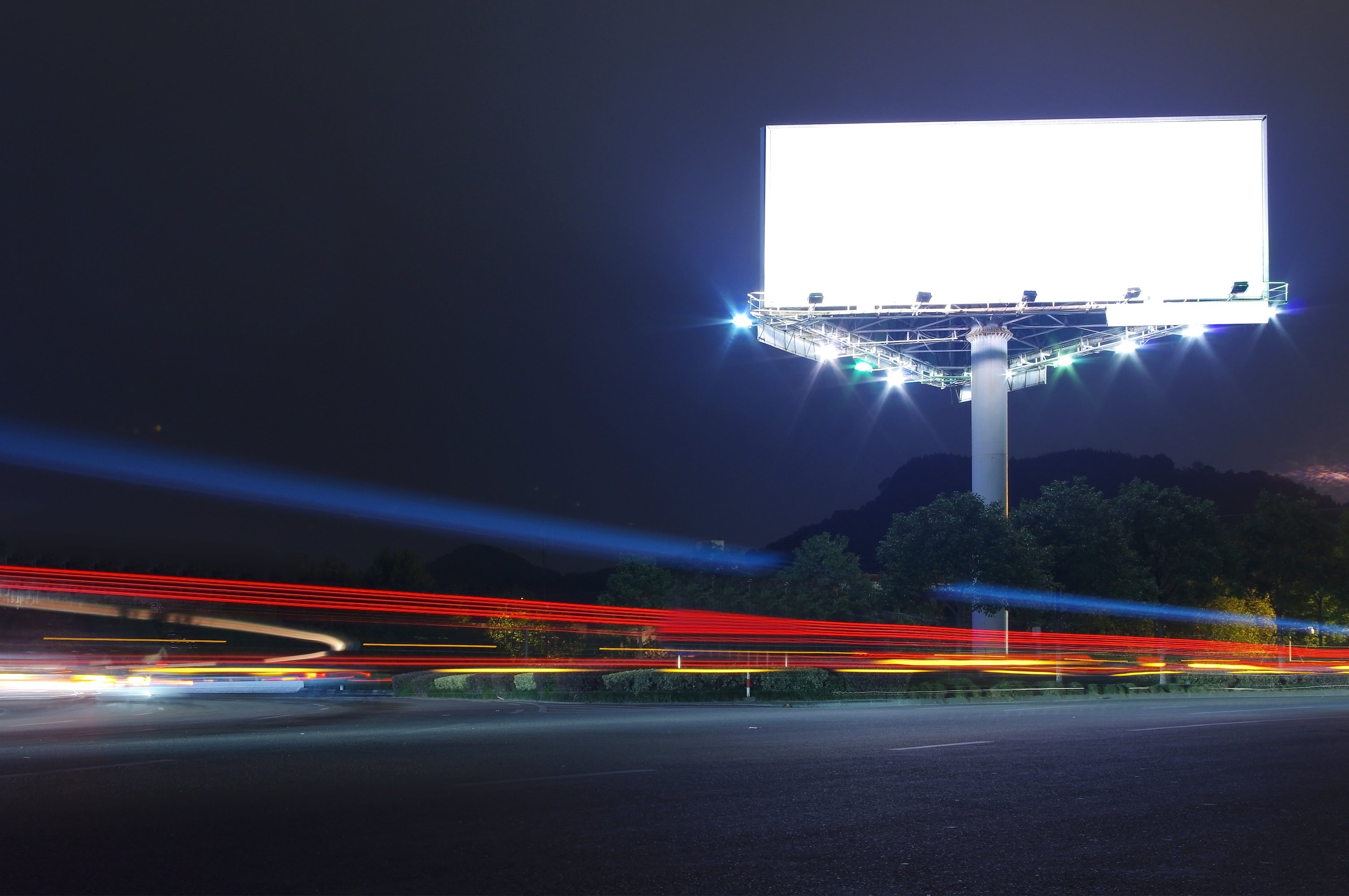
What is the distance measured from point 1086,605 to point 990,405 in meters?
8.30

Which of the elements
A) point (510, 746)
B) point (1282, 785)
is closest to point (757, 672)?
point (510, 746)

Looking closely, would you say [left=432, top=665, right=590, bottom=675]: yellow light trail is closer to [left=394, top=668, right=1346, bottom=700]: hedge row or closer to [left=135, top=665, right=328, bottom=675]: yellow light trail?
[left=394, top=668, right=1346, bottom=700]: hedge row

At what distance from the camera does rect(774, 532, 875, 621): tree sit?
4750 cm

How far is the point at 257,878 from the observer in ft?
22.5

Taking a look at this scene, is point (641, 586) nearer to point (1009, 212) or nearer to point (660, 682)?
point (660, 682)

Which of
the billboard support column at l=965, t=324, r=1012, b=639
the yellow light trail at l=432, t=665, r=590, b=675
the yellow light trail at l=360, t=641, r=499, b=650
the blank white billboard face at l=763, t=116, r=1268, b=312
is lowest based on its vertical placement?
the yellow light trail at l=360, t=641, r=499, b=650

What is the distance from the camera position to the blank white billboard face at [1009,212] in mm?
39531

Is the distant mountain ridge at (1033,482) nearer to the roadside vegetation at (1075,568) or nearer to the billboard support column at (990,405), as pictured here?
the roadside vegetation at (1075,568)

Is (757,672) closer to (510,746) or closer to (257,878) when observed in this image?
(510,746)

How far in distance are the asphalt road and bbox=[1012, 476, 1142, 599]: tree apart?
26.8 m

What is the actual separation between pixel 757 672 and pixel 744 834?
22792mm

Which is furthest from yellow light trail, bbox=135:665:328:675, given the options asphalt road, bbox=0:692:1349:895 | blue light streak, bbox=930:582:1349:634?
blue light streak, bbox=930:582:1349:634

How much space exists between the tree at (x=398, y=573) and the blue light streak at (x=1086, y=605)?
46940mm

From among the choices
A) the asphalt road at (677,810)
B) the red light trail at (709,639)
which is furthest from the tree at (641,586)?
the asphalt road at (677,810)
